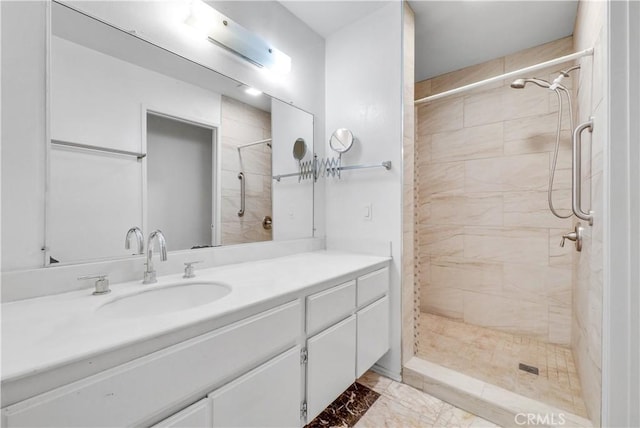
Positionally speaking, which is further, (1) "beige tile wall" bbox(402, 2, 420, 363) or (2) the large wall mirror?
(1) "beige tile wall" bbox(402, 2, 420, 363)

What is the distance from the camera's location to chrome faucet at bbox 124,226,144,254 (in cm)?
115

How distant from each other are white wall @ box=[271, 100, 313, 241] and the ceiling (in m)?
0.69

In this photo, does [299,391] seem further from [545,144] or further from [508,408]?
[545,144]

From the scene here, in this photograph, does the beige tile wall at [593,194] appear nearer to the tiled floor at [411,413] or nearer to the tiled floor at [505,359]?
the tiled floor at [505,359]

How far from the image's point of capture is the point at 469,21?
1.91 metres

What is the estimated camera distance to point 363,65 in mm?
1936

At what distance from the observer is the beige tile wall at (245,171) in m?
1.57

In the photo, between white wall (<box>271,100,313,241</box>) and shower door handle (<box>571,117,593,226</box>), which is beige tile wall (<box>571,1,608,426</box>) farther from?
white wall (<box>271,100,313,241</box>)

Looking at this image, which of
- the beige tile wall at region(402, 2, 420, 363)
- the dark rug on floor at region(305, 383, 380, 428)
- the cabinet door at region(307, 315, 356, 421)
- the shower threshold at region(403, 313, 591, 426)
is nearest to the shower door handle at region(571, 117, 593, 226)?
the beige tile wall at region(402, 2, 420, 363)

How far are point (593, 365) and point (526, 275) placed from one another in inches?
44.9

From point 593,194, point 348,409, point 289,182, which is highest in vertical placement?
point 289,182

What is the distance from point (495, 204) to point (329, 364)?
2.00m

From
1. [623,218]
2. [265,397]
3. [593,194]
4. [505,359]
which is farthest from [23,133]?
[505,359]

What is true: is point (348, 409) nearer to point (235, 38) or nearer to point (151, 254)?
point (151, 254)
